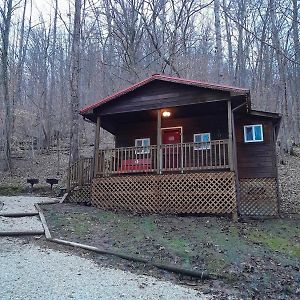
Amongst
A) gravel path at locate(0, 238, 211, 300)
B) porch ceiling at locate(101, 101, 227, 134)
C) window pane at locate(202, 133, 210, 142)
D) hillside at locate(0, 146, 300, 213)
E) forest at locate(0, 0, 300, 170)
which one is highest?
forest at locate(0, 0, 300, 170)

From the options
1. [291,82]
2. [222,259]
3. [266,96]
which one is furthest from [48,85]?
[222,259]

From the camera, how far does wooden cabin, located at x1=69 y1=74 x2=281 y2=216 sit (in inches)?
481

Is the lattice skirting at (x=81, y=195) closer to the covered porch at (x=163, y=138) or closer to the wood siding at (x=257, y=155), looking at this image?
the covered porch at (x=163, y=138)

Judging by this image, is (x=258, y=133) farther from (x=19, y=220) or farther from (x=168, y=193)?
(x=19, y=220)

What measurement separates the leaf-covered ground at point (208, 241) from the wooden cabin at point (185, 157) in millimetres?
1023

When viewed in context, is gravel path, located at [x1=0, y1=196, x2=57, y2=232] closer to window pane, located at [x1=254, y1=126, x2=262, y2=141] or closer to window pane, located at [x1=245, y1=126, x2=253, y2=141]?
window pane, located at [x1=245, y1=126, x2=253, y2=141]

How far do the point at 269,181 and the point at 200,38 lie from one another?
52.4ft

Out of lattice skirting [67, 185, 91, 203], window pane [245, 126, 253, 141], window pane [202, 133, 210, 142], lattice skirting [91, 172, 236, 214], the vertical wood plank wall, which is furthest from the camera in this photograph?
window pane [202, 133, 210, 142]

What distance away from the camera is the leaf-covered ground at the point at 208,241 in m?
6.68

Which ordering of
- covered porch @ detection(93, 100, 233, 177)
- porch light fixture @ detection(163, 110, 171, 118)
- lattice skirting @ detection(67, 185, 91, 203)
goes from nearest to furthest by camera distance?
covered porch @ detection(93, 100, 233, 177) < lattice skirting @ detection(67, 185, 91, 203) < porch light fixture @ detection(163, 110, 171, 118)

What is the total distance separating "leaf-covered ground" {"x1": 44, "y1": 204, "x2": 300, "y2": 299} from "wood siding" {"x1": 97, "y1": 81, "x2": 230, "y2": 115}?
14.2 ft

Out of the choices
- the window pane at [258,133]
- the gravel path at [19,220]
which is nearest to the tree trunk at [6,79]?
the gravel path at [19,220]

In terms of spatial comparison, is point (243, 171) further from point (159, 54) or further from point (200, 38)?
point (200, 38)

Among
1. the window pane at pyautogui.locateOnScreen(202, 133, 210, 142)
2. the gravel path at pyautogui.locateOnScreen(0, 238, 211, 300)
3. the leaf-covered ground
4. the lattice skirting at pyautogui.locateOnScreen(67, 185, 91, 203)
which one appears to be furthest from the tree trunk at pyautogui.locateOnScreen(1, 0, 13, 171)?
the gravel path at pyautogui.locateOnScreen(0, 238, 211, 300)
